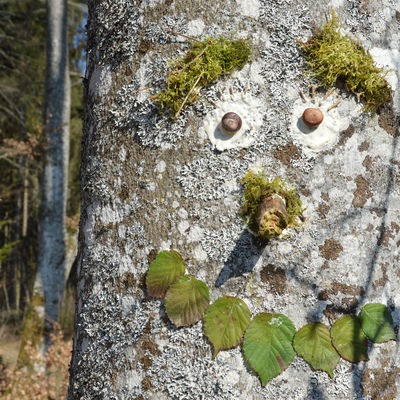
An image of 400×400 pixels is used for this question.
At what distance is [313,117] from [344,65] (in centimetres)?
15

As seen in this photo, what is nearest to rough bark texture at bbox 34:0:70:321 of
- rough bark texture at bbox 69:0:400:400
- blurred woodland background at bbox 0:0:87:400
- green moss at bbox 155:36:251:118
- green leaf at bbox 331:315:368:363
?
blurred woodland background at bbox 0:0:87:400

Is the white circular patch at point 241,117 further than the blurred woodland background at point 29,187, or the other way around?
the blurred woodland background at point 29,187

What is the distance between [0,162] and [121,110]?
34.8 feet

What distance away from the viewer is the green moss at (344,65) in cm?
102

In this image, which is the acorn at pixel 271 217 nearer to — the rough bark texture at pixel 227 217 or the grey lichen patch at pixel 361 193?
the rough bark texture at pixel 227 217

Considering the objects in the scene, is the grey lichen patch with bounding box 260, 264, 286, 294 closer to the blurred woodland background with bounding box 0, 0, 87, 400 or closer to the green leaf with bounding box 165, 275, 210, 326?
the green leaf with bounding box 165, 275, 210, 326

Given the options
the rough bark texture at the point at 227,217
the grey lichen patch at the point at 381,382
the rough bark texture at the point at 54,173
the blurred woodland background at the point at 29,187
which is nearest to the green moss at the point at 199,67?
the rough bark texture at the point at 227,217

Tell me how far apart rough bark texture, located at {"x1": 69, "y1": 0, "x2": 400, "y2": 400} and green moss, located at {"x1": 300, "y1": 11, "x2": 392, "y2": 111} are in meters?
0.03

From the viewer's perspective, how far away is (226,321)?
3.11ft

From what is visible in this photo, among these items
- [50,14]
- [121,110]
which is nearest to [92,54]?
[121,110]

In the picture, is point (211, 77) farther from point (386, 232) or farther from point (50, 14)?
point (50, 14)

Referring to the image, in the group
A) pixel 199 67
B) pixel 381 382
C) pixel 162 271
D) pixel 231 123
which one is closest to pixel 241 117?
pixel 231 123

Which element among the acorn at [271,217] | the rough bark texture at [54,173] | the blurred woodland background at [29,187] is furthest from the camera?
the rough bark texture at [54,173]

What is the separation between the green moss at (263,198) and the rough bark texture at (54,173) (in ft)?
17.0
